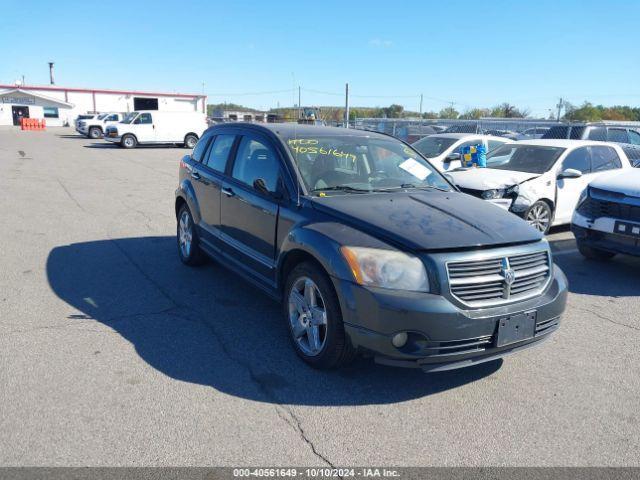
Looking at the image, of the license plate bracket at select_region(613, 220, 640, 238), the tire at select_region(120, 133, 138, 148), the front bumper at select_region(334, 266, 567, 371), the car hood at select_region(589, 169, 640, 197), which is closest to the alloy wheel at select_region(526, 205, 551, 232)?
the car hood at select_region(589, 169, 640, 197)

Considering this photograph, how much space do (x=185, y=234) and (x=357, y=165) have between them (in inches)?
105

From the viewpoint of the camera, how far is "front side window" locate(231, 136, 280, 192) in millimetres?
4648

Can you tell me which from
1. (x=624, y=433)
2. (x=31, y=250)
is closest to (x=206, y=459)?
(x=624, y=433)

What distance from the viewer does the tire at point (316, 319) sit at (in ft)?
11.9

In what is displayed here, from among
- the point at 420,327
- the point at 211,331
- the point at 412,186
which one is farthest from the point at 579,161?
the point at 211,331

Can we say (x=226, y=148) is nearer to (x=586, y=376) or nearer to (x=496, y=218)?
(x=496, y=218)

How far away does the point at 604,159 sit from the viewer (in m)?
9.28

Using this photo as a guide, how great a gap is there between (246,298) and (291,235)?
1580 mm

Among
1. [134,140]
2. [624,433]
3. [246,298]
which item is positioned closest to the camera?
[624,433]

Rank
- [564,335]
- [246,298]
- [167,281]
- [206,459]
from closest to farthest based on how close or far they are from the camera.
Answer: [206,459] → [564,335] → [246,298] → [167,281]

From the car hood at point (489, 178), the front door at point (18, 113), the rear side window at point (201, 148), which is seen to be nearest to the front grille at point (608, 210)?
the car hood at point (489, 178)

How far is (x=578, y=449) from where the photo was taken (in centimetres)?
307

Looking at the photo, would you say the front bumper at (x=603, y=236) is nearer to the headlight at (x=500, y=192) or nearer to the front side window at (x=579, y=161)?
the headlight at (x=500, y=192)

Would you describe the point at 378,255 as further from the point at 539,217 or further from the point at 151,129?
the point at 151,129
